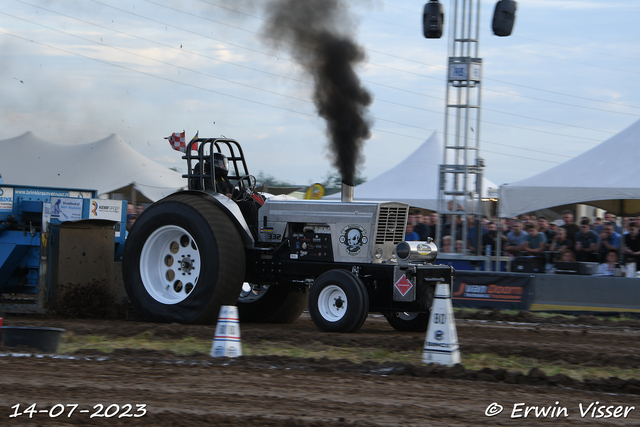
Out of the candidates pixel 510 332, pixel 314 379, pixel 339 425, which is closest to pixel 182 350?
pixel 314 379

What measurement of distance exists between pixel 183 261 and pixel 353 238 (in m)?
1.96

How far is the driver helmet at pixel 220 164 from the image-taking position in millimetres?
8781

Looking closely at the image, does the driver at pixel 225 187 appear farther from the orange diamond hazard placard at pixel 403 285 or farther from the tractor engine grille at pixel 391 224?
the orange diamond hazard placard at pixel 403 285

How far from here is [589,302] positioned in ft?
37.4

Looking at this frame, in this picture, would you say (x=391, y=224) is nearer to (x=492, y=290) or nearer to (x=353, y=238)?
(x=353, y=238)

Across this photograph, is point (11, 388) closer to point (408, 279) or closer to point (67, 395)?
point (67, 395)

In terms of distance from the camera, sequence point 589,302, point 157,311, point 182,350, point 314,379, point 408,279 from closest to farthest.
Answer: point 314,379 < point 182,350 < point 408,279 < point 157,311 < point 589,302

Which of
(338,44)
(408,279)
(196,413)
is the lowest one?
(196,413)

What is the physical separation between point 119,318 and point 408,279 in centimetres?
367

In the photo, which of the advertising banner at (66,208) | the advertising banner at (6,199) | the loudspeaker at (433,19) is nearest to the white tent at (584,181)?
the loudspeaker at (433,19)

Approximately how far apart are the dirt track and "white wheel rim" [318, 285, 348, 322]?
612mm

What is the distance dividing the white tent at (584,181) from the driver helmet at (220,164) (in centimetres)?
666

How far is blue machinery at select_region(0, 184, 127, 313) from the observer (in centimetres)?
891

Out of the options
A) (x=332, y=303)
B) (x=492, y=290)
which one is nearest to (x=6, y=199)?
(x=332, y=303)
